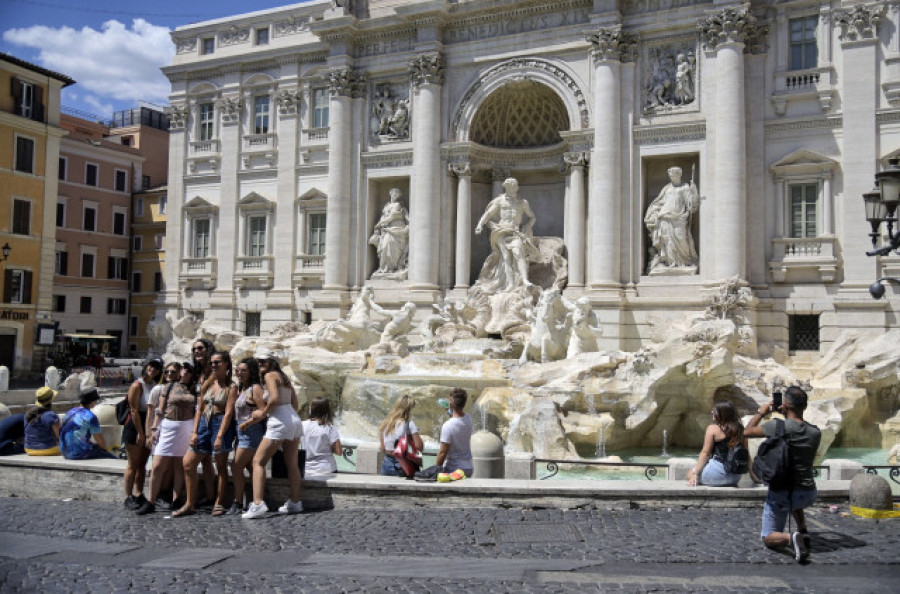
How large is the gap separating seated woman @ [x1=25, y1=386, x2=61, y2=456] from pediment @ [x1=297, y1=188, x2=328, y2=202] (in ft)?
69.0

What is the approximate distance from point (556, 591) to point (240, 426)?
4477mm

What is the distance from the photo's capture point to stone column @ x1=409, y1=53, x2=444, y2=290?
29.8 metres

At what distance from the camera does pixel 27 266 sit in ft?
114

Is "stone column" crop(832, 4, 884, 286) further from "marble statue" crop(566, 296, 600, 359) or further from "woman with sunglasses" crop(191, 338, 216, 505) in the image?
"woman with sunglasses" crop(191, 338, 216, 505)

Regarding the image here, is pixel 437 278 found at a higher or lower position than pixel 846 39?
lower

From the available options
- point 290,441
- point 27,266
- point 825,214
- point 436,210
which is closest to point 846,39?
point 825,214

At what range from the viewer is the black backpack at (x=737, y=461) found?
33.1ft

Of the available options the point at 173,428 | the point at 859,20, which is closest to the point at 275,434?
the point at 173,428

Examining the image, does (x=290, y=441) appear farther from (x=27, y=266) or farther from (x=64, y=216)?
(x=64, y=216)

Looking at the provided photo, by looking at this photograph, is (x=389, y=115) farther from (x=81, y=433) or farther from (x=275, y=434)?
(x=275, y=434)

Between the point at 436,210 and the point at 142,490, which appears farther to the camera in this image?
the point at 436,210

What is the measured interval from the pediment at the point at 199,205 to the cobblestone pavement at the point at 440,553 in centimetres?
2607

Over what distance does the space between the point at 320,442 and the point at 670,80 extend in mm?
20184

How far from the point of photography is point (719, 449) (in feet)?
33.5
